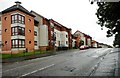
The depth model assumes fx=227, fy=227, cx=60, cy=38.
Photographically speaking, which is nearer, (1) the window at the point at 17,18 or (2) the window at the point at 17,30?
(2) the window at the point at 17,30

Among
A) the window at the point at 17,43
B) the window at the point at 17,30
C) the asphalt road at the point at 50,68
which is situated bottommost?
the asphalt road at the point at 50,68

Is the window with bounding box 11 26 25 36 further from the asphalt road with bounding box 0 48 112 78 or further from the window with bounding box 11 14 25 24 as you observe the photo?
the asphalt road with bounding box 0 48 112 78

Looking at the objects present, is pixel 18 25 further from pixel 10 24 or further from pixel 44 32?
pixel 44 32

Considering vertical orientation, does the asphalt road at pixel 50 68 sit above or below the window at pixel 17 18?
below

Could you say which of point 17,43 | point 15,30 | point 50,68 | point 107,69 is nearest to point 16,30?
point 15,30

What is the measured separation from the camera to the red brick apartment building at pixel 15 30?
50125 millimetres

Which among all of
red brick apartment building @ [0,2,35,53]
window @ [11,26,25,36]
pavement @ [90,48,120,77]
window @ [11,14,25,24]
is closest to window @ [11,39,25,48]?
red brick apartment building @ [0,2,35,53]

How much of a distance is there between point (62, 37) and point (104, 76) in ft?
235

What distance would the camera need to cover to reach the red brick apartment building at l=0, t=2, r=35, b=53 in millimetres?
50125

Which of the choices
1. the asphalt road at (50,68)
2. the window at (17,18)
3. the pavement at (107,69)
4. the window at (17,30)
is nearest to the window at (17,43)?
the window at (17,30)

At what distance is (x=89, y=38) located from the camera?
14200 centimetres

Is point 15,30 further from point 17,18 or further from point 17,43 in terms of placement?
point 17,43

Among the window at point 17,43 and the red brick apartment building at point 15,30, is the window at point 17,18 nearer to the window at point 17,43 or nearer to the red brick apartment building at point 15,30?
the red brick apartment building at point 15,30

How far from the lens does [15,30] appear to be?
50.3 m
